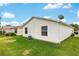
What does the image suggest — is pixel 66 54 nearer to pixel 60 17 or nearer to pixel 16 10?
pixel 60 17

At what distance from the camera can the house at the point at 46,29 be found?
13.8 feet

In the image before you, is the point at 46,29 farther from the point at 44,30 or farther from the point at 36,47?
the point at 36,47

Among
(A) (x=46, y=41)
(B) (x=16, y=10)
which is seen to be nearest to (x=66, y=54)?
(A) (x=46, y=41)

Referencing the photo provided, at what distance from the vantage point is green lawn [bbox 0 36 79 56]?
421 cm

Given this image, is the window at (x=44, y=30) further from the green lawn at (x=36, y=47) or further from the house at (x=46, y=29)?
the green lawn at (x=36, y=47)

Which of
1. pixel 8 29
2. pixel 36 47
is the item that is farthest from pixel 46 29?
pixel 8 29

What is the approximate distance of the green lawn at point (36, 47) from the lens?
4211 mm

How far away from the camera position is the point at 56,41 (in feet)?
13.9

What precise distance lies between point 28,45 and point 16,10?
598 mm

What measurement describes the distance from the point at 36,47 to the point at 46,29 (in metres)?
0.33

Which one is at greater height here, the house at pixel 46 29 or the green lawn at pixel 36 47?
the house at pixel 46 29

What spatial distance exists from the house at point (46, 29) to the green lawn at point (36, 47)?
3.3 inches

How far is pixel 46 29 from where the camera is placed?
4250 mm

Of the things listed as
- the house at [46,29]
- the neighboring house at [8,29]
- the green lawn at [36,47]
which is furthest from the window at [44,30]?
the neighboring house at [8,29]
